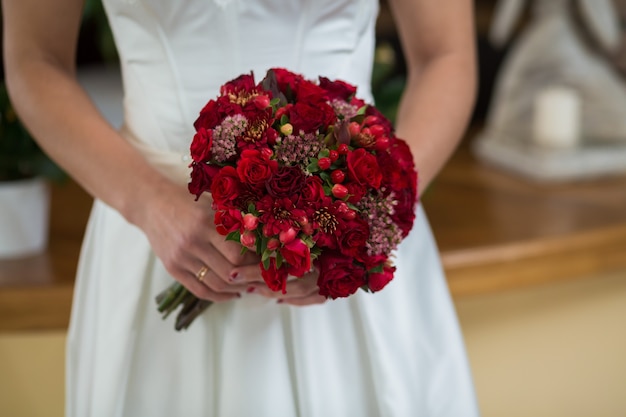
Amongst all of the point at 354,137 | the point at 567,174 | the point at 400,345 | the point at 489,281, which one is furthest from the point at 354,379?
the point at 567,174

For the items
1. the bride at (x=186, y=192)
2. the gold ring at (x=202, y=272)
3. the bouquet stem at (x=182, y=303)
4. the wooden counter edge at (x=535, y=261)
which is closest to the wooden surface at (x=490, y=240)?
the wooden counter edge at (x=535, y=261)

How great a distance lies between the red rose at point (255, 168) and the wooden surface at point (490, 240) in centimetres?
100

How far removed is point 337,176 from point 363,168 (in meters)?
0.03

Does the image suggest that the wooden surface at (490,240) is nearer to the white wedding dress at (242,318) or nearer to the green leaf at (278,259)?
the white wedding dress at (242,318)

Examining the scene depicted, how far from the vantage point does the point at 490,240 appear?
6.10 ft

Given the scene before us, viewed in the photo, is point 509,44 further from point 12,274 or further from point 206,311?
point 206,311

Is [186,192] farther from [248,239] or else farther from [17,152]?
[17,152]

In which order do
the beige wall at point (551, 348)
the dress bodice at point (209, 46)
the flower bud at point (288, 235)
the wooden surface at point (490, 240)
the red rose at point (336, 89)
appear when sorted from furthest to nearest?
the beige wall at point (551, 348) < the wooden surface at point (490, 240) < the dress bodice at point (209, 46) < the red rose at point (336, 89) < the flower bud at point (288, 235)

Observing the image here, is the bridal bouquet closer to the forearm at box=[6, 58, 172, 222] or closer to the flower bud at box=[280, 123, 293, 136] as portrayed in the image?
the flower bud at box=[280, 123, 293, 136]

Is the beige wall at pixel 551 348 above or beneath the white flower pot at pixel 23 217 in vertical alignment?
above

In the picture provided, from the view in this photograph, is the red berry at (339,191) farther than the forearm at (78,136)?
No

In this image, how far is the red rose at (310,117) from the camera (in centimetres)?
76

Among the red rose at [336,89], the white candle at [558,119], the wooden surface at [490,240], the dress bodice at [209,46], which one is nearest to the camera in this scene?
the red rose at [336,89]

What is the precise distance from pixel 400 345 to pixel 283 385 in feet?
0.52
